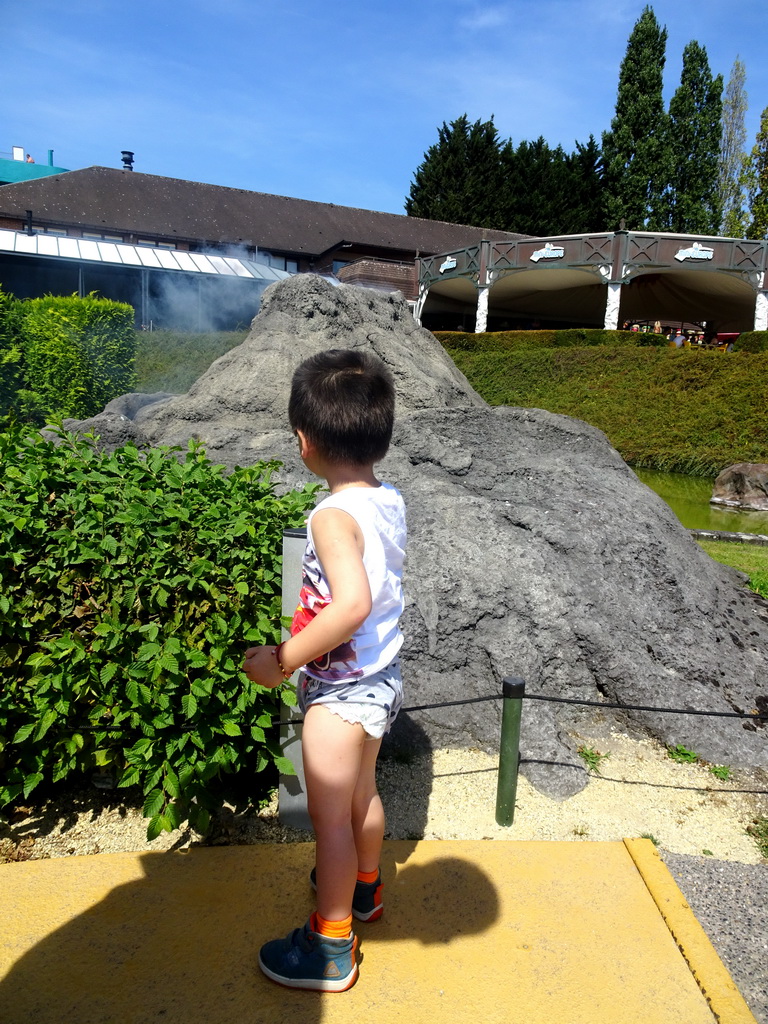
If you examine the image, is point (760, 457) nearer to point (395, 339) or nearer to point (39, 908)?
point (395, 339)

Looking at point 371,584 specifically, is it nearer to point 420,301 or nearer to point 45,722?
point 45,722

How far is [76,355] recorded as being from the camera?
11148mm

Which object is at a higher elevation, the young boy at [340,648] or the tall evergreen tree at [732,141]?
the tall evergreen tree at [732,141]

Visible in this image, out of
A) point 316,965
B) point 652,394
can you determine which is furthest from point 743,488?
point 316,965

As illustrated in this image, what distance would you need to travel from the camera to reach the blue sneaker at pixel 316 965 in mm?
2086

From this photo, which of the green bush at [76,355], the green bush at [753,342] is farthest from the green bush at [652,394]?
the green bush at [76,355]

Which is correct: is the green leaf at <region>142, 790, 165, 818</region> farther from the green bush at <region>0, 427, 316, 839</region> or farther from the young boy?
the young boy

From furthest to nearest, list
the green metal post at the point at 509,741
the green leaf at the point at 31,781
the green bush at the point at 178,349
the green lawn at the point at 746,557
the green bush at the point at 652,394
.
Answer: the green bush at the point at 178,349
the green bush at the point at 652,394
the green lawn at the point at 746,557
the green metal post at the point at 509,741
the green leaf at the point at 31,781

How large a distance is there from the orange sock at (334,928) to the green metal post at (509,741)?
1011 millimetres

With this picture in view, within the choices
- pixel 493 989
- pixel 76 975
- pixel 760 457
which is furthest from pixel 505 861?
pixel 760 457

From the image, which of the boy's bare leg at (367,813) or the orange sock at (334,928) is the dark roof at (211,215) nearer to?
the boy's bare leg at (367,813)

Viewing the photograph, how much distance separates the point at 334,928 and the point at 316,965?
14 centimetres

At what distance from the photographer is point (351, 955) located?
6.93 ft

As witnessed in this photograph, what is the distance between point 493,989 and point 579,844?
85 cm
